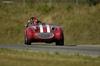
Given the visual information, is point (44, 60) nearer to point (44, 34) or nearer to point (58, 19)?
point (44, 34)

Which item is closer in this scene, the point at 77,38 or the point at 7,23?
the point at 77,38

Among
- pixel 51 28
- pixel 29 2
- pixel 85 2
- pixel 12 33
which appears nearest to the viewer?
pixel 51 28

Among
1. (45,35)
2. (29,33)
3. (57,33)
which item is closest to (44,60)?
(45,35)

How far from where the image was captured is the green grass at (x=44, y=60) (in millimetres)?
15648

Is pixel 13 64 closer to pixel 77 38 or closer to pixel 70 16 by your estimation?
pixel 77 38

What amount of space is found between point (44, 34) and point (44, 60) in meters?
8.67

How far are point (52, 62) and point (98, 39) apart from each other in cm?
2354

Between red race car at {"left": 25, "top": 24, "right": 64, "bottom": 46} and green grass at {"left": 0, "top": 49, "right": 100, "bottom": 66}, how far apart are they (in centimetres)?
591

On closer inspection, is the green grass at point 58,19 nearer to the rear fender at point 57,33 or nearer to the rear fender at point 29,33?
the rear fender at point 57,33

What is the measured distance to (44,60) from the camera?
16.6 metres

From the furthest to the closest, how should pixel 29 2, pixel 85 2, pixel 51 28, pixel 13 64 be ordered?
pixel 29 2 → pixel 85 2 → pixel 51 28 → pixel 13 64

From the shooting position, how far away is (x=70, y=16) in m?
46.2

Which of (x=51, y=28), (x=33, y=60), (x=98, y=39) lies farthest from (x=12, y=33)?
(x=33, y=60)

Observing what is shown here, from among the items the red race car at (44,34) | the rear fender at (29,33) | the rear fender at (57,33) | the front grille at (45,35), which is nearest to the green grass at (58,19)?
the rear fender at (57,33)
